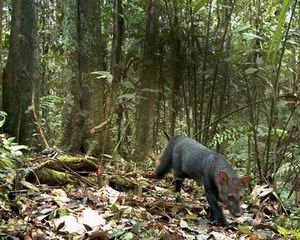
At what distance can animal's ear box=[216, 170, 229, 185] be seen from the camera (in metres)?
5.52

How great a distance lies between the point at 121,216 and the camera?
4.19 meters

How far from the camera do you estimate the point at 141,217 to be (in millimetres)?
4363

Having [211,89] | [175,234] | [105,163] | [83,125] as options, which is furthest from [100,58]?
[175,234]

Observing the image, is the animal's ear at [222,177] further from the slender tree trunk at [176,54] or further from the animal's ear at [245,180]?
the slender tree trunk at [176,54]

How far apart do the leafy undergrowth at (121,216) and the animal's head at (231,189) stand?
0.18 m

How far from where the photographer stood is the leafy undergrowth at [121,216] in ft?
11.7

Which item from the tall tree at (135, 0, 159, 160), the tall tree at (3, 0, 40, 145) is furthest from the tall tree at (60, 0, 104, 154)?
the tall tree at (135, 0, 159, 160)

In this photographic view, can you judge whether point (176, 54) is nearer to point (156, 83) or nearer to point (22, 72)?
point (156, 83)

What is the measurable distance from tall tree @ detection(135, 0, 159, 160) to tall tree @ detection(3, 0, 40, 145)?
1735 mm

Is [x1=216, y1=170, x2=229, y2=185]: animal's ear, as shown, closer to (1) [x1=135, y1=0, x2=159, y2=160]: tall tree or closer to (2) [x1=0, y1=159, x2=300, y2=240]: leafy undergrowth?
(2) [x1=0, y1=159, x2=300, y2=240]: leafy undergrowth

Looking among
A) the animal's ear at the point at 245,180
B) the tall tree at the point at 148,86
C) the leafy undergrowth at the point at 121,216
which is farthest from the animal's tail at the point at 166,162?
the animal's ear at the point at 245,180

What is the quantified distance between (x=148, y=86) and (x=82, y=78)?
60.5 inches

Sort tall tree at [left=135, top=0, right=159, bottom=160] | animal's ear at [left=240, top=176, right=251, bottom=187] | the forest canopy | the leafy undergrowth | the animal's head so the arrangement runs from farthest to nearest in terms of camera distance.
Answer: tall tree at [left=135, top=0, right=159, bottom=160]
the forest canopy
animal's ear at [left=240, top=176, right=251, bottom=187]
the animal's head
the leafy undergrowth

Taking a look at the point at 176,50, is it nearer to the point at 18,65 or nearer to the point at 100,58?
the point at 100,58
